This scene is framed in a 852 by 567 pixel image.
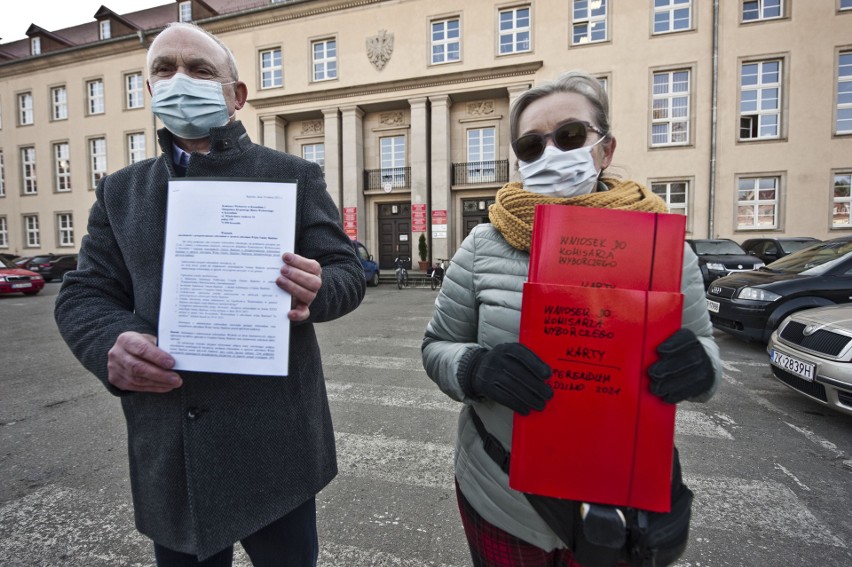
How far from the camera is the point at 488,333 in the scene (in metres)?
1.36

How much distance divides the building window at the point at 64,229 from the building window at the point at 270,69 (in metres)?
16.7

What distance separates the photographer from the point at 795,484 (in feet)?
9.71

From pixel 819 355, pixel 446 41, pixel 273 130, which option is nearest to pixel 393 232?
pixel 273 130

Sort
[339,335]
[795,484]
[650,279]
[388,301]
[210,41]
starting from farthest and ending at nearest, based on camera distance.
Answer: [388,301] < [339,335] < [795,484] < [210,41] < [650,279]

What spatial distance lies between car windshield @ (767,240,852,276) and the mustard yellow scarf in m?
7.18

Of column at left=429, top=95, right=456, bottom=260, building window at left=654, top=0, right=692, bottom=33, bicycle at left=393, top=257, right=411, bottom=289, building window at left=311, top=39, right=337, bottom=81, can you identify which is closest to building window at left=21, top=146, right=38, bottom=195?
building window at left=311, top=39, right=337, bottom=81

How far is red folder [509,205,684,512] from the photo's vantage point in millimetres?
978

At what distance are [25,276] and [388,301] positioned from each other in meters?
12.5

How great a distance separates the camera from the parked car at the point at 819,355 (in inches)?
149

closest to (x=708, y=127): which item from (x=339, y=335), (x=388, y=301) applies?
(x=388, y=301)

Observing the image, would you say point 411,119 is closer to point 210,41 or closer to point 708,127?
point 708,127

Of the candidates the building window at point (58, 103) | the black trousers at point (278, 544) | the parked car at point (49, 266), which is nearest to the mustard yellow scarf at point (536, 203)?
the black trousers at point (278, 544)

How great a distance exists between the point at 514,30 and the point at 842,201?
16.0m

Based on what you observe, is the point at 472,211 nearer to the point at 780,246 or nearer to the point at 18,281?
the point at 780,246
